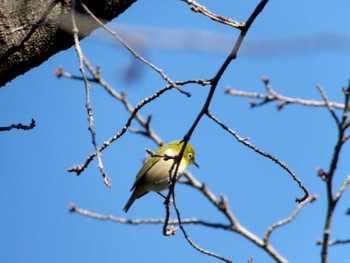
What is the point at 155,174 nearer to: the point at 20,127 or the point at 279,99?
the point at 279,99

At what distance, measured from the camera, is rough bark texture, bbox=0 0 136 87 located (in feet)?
6.60

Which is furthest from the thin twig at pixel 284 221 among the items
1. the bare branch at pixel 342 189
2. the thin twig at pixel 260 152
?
the thin twig at pixel 260 152

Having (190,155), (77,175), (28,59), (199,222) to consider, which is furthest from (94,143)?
(190,155)

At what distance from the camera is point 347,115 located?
318 centimetres

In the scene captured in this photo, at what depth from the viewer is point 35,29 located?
206 cm

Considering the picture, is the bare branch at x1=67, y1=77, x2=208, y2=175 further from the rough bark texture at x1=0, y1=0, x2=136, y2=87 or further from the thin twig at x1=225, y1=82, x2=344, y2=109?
the thin twig at x1=225, y1=82, x2=344, y2=109

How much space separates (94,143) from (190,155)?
16.0 feet

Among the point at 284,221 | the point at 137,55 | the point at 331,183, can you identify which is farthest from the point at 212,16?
the point at 284,221

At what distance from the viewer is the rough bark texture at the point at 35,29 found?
2.01 m

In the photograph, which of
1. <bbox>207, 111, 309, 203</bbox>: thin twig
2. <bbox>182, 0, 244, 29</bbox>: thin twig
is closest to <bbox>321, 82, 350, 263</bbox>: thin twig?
<bbox>207, 111, 309, 203</bbox>: thin twig

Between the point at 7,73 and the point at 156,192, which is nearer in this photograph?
the point at 7,73

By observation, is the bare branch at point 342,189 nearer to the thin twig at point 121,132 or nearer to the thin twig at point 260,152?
the thin twig at point 260,152

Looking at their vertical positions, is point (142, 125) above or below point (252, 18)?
above

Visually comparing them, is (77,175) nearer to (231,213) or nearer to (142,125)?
(231,213)
